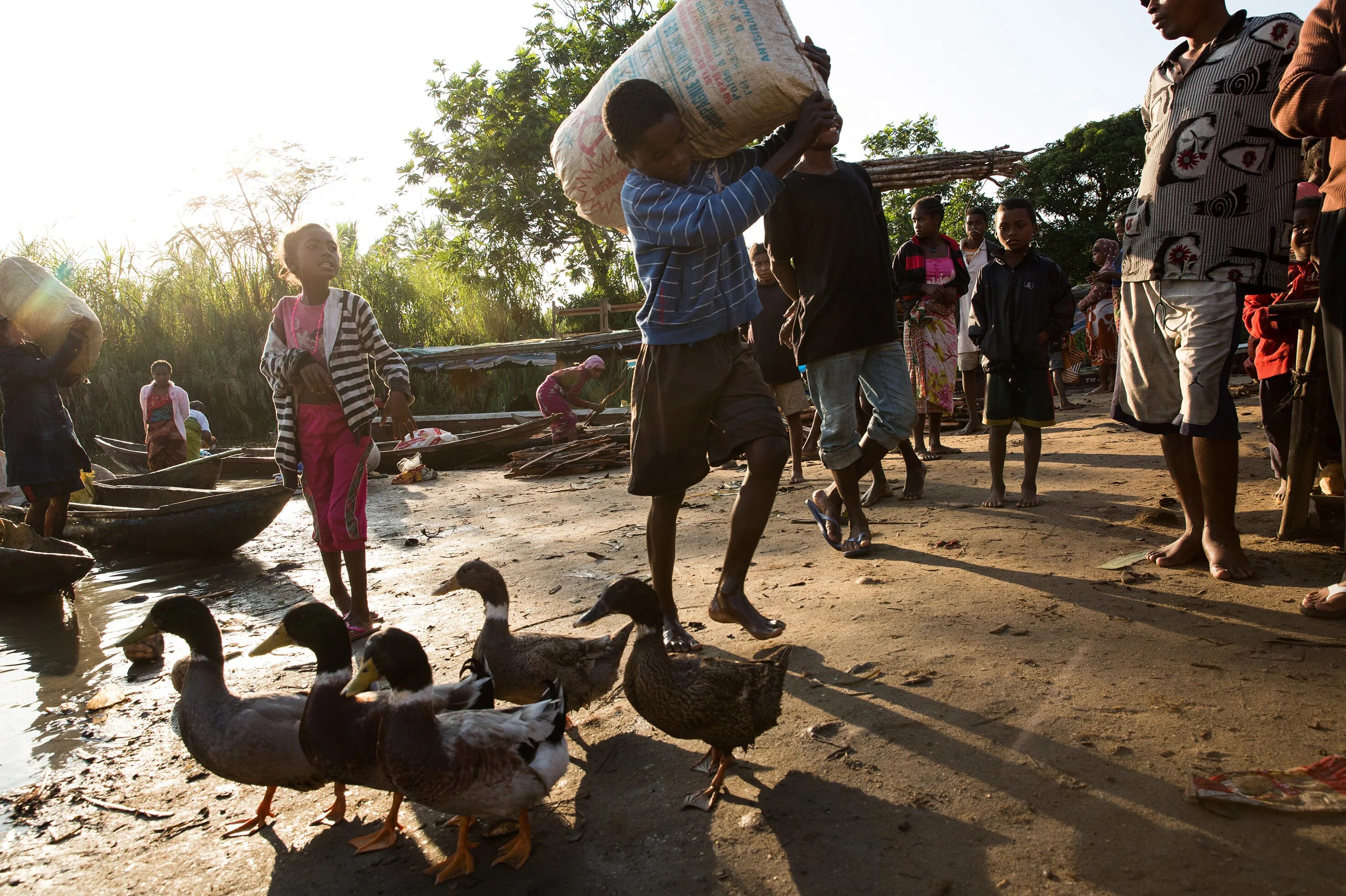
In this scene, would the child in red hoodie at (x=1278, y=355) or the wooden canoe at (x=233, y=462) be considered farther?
the wooden canoe at (x=233, y=462)

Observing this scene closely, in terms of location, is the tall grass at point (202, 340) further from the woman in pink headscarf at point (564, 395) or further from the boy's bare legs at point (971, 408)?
the boy's bare legs at point (971, 408)

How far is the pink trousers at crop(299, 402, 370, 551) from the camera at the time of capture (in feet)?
15.6

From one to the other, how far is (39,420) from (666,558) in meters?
6.61

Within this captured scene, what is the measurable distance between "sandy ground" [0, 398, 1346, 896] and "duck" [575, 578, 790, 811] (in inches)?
3.9

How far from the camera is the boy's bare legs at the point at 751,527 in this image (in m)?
3.42

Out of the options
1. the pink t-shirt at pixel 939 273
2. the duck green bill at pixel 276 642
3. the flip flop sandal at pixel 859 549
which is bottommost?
the flip flop sandal at pixel 859 549

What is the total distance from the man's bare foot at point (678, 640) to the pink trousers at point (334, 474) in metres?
1.98

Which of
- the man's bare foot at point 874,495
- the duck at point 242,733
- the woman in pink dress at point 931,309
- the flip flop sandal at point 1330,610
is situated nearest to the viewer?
the duck at point 242,733

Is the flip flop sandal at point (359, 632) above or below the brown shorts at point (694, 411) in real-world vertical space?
below

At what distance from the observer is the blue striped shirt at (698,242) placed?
3.11 m

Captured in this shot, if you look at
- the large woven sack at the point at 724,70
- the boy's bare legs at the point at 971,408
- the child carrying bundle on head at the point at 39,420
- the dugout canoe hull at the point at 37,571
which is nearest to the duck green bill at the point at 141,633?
the large woven sack at the point at 724,70

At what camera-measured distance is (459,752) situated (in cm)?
256

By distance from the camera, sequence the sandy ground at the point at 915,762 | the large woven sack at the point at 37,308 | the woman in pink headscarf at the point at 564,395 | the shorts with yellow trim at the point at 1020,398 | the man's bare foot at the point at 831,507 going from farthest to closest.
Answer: the woman in pink headscarf at the point at 564,395, the large woven sack at the point at 37,308, the shorts with yellow trim at the point at 1020,398, the man's bare foot at the point at 831,507, the sandy ground at the point at 915,762

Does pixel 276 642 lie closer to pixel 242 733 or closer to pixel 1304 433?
pixel 242 733
